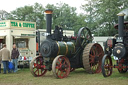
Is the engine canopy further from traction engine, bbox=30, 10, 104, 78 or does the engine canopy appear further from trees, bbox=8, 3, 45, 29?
trees, bbox=8, 3, 45, 29

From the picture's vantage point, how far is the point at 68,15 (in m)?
37.1

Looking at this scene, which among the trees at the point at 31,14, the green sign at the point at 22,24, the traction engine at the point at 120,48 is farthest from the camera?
the trees at the point at 31,14

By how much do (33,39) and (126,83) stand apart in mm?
7150

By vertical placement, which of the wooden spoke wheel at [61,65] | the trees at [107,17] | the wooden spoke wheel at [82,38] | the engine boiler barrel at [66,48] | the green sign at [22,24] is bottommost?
the wooden spoke wheel at [61,65]

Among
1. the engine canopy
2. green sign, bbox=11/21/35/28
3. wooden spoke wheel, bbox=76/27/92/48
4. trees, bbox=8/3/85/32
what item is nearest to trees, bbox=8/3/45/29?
trees, bbox=8/3/85/32

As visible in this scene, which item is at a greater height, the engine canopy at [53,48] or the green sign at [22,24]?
the green sign at [22,24]

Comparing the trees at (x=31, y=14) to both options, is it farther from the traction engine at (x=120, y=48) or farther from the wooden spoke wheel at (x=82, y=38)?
the traction engine at (x=120, y=48)

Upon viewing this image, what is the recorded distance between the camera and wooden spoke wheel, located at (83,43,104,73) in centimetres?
880

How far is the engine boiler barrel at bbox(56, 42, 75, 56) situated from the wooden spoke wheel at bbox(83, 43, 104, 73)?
58 centimetres

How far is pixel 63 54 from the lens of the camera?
332 inches

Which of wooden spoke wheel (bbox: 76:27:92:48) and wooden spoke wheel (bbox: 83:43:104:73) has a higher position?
wooden spoke wheel (bbox: 76:27:92:48)

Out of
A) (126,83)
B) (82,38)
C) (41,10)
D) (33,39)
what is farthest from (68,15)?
(126,83)

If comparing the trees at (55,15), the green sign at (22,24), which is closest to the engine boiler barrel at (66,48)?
the green sign at (22,24)

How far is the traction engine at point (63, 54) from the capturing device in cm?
797
